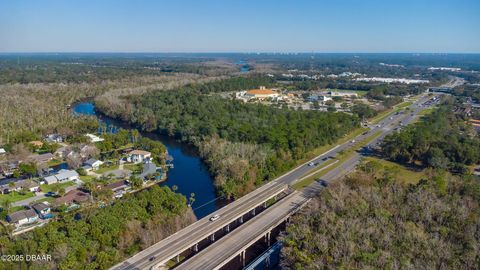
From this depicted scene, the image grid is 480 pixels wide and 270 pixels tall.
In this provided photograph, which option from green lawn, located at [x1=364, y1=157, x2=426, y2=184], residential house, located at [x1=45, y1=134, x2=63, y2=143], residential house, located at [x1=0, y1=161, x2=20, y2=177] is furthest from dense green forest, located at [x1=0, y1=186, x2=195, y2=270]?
residential house, located at [x1=45, y1=134, x2=63, y2=143]

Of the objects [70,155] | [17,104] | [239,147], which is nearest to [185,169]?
[239,147]

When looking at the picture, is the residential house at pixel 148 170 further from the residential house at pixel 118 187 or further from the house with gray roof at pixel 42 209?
the house with gray roof at pixel 42 209

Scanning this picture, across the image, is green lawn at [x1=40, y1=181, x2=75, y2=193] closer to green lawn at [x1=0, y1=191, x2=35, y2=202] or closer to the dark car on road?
green lawn at [x1=0, y1=191, x2=35, y2=202]

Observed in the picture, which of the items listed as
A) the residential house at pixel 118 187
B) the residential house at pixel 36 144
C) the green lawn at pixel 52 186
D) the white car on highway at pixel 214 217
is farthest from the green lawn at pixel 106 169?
the white car on highway at pixel 214 217

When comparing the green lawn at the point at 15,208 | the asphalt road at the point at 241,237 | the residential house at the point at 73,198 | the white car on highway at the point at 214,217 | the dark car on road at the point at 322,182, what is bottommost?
the green lawn at the point at 15,208

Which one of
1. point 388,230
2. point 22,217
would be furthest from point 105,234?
point 388,230
